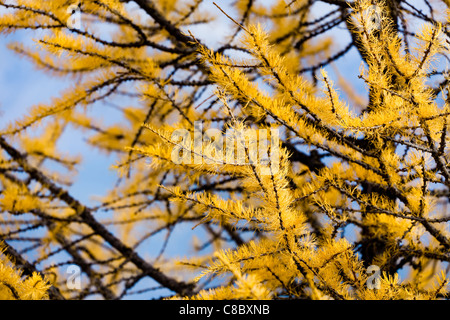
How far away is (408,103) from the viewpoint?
3.58 ft

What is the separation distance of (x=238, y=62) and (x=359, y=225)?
965 mm

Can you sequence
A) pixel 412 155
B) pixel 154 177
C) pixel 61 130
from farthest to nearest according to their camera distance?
pixel 61 130
pixel 154 177
pixel 412 155

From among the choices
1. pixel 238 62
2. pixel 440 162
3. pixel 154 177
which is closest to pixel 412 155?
pixel 440 162

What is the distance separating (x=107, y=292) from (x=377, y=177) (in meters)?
1.84

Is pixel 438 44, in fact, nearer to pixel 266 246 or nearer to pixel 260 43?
pixel 260 43

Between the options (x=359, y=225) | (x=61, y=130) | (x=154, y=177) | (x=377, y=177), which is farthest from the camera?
(x=61, y=130)

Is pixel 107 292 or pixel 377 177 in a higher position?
pixel 377 177

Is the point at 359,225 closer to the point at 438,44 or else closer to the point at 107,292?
the point at 438,44
